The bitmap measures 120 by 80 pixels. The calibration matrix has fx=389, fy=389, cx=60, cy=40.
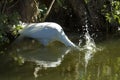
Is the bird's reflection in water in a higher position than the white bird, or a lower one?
lower

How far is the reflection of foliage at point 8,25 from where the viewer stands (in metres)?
7.22

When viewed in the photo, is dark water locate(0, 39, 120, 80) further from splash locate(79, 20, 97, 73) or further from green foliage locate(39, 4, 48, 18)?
green foliage locate(39, 4, 48, 18)

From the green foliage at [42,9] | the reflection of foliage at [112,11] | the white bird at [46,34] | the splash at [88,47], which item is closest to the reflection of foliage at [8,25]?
the white bird at [46,34]

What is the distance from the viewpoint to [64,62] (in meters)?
6.81

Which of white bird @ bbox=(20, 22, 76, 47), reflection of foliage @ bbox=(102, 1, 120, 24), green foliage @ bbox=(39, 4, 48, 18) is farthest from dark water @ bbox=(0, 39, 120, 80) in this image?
green foliage @ bbox=(39, 4, 48, 18)

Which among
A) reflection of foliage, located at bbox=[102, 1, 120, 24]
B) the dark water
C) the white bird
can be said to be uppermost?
reflection of foliage, located at bbox=[102, 1, 120, 24]

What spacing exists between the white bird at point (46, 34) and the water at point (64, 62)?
0.15m

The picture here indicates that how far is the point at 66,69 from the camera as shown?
6.39m

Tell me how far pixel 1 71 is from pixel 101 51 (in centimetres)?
210

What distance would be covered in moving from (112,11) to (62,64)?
8.20 feet

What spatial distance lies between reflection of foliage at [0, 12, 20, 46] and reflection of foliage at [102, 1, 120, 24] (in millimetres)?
2211

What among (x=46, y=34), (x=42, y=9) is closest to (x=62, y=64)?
(x=46, y=34)

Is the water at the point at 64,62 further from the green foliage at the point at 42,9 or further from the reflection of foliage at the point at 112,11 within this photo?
the green foliage at the point at 42,9

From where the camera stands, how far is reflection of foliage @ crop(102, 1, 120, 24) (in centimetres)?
850
